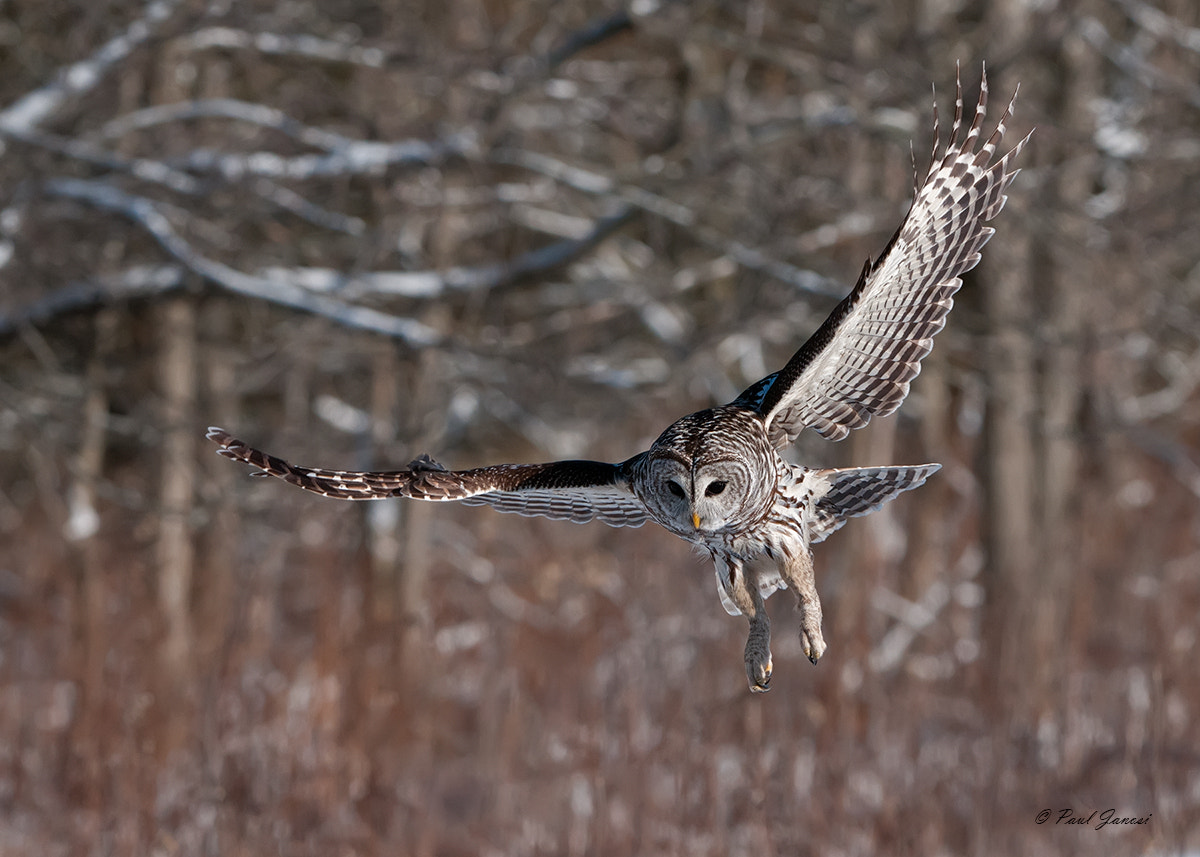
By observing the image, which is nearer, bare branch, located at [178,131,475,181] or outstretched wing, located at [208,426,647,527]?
outstretched wing, located at [208,426,647,527]

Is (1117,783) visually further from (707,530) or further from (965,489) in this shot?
(707,530)

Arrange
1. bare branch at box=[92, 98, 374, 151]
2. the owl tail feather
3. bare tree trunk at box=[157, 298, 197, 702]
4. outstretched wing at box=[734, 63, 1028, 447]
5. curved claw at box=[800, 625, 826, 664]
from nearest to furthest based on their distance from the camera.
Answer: curved claw at box=[800, 625, 826, 664] → outstretched wing at box=[734, 63, 1028, 447] → the owl tail feather → bare branch at box=[92, 98, 374, 151] → bare tree trunk at box=[157, 298, 197, 702]

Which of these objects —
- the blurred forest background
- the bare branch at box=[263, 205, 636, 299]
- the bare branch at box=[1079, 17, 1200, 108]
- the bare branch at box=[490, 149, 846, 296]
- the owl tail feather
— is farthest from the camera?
the bare branch at box=[1079, 17, 1200, 108]

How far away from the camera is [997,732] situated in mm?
5543

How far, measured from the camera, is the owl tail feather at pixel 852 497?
2627mm

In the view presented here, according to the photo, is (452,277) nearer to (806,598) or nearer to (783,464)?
(783,464)

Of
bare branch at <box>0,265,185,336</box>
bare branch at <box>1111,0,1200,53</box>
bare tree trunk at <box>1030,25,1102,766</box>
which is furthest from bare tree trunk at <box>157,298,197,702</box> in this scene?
bare branch at <box>1111,0,1200,53</box>

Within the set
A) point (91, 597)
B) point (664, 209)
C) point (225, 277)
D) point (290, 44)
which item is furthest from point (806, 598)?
point (91, 597)

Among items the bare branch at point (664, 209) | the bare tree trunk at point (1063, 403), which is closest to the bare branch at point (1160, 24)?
the bare tree trunk at point (1063, 403)

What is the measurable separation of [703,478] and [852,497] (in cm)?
94

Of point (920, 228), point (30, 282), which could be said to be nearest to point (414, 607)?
point (30, 282)

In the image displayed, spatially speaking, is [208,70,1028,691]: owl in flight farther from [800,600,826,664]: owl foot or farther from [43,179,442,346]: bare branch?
[43,179,442,346]: bare branch

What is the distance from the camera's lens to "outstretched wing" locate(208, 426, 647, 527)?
1994mm

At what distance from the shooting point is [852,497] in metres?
2.75
